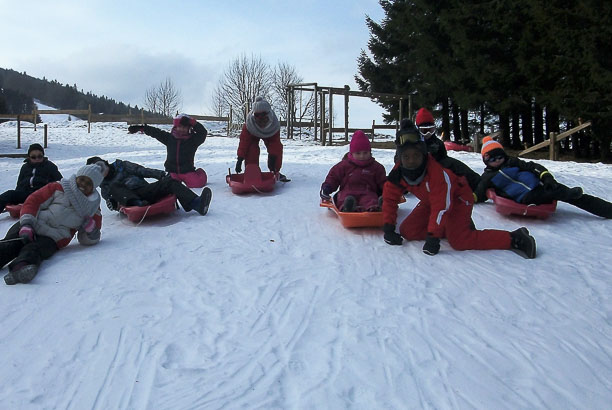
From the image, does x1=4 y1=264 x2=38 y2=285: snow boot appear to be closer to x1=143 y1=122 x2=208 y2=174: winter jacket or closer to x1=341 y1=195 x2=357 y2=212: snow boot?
x1=341 y1=195 x2=357 y2=212: snow boot

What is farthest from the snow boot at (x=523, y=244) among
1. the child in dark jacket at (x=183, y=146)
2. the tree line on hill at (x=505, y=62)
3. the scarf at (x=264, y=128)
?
the tree line on hill at (x=505, y=62)

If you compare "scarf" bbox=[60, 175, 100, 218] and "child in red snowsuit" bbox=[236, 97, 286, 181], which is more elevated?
"child in red snowsuit" bbox=[236, 97, 286, 181]

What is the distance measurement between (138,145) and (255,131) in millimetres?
13196

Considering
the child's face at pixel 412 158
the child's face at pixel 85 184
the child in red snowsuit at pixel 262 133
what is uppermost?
the child in red snowsuit at pixel 262 133

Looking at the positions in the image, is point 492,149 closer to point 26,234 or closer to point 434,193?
point 434,193

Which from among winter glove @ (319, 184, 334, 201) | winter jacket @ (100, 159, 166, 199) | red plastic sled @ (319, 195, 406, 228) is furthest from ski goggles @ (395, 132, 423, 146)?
winter jacket @ (100, 159, 166, 199)

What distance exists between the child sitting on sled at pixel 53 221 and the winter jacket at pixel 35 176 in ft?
6.32

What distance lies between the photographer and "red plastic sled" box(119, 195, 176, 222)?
188 inches

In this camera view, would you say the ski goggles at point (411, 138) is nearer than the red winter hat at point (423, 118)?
Yes

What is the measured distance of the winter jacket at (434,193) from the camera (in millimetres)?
3818

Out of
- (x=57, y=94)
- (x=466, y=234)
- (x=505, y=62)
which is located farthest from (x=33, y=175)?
(x=57, y=94)

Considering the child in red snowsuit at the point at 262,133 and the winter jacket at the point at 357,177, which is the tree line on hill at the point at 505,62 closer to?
the child in red snowsuit at the point at 262,133

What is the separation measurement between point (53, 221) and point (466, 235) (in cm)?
336

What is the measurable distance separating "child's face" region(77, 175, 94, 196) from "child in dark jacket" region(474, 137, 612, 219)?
3.99m
